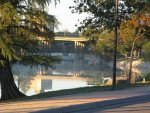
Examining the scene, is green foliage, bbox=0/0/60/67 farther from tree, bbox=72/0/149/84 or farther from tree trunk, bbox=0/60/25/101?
tree, bbox=72/0/149/84

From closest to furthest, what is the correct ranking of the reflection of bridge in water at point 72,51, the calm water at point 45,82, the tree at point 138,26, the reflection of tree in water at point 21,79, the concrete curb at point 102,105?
the concrete curb at point 102,105, the tree at point 138,26, the reflection of tree in water at point 21,79, the calm water at point 45,82, the reflection of bridge in water at point 72,51

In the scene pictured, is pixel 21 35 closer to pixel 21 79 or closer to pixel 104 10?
pixel 104 10

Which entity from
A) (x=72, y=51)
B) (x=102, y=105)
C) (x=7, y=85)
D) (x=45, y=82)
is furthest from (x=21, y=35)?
(x=72, y=51)

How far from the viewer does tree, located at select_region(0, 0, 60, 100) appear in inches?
898

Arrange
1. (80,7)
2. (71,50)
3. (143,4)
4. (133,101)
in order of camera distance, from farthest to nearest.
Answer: (71,50), (80,7), (143,4), (133,101)

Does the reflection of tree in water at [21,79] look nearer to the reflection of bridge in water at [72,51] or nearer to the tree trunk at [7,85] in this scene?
the tree trunk at [7,85]

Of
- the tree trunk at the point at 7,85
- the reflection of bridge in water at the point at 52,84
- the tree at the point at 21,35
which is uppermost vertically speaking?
the tree at the point at 21,35

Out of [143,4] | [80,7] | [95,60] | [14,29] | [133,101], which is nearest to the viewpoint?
[133,101]

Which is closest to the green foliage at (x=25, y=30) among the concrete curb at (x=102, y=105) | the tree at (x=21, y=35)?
the tree at (x=21, y=35)

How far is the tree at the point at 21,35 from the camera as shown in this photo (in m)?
22.8

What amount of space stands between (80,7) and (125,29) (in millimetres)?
4602

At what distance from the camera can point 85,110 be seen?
15.4 m

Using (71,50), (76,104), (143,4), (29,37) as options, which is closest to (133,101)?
(76,104)

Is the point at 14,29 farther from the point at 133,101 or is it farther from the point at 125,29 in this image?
the point at 125,29
